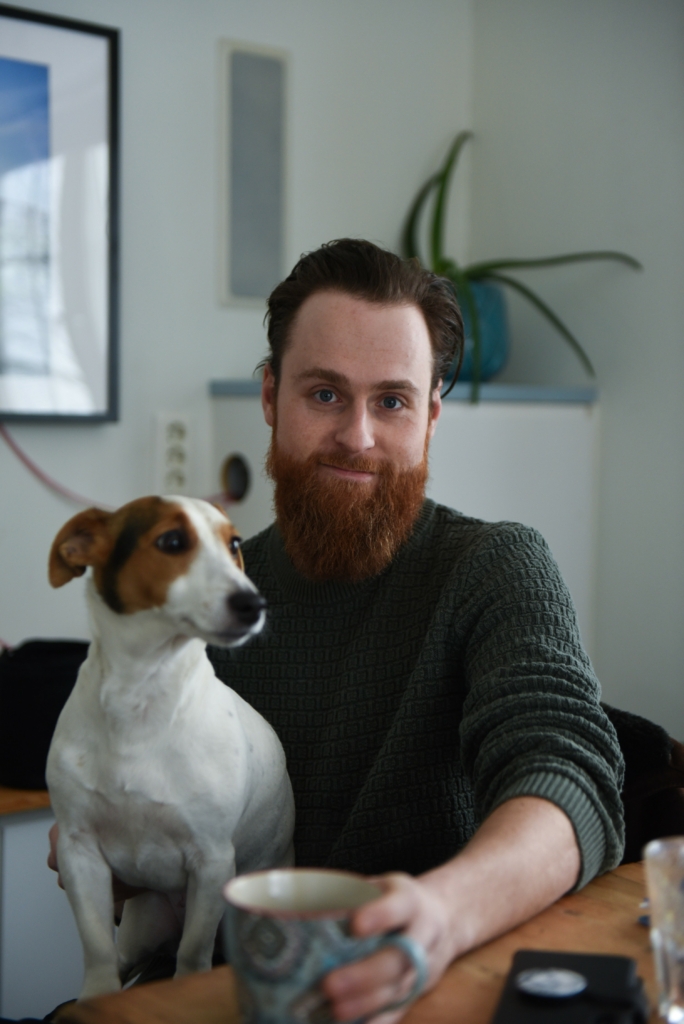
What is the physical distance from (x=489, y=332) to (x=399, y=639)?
1.29 meters

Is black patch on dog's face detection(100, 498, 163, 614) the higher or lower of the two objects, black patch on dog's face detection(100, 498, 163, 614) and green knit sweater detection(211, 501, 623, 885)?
the higher

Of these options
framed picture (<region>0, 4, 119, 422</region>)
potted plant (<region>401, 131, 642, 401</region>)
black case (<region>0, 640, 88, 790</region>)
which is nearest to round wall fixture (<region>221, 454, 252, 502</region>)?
framed picture (<region>0, 4, 119, 422</region>)

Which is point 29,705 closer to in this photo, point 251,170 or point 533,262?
point 251,170

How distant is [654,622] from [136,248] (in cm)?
135

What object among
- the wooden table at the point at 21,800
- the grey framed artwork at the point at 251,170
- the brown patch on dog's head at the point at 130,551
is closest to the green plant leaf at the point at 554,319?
the grey framed artwork at the point at 251,170

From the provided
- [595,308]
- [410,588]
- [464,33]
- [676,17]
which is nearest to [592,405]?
[595,308]

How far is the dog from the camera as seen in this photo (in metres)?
0.85

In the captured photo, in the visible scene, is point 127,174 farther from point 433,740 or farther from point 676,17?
point 433,740

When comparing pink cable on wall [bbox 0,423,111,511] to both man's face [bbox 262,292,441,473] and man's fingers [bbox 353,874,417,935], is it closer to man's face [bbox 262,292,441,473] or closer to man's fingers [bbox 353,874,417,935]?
man's face [bbox 262,292,441,473]

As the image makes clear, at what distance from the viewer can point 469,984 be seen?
645mm

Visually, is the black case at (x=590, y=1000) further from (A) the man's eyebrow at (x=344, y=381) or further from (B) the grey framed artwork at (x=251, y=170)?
(B) the grey framed artwork at (x=251, y=170)

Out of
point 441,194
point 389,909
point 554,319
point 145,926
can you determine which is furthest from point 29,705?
point 441,194

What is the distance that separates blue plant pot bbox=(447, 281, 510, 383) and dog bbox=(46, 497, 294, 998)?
1.42m

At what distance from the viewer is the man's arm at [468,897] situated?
1.71 ft
